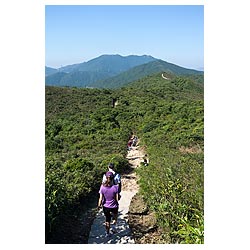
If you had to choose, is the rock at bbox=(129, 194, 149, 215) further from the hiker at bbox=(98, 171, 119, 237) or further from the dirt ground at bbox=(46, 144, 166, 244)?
the hiker at bbox=(98, 171, 119, 237)

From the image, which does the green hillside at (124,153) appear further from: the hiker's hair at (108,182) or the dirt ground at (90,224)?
the hiker's hair at (108,182)

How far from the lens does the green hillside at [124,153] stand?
4.15m

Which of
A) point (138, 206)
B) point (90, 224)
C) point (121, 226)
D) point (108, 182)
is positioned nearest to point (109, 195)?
point (108, 182)

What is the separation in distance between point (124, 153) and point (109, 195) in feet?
22.3

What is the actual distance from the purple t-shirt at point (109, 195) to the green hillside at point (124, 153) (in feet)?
1.93

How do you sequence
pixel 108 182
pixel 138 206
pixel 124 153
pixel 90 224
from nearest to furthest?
pixel 108 182 → pixel 90 224 → pixel 138 206 → pixel 124 153

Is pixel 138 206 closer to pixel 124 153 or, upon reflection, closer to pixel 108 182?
pixel 108 182

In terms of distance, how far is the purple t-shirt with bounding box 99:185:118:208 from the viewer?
161 inches

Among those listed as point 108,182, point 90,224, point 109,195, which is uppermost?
point 108,182

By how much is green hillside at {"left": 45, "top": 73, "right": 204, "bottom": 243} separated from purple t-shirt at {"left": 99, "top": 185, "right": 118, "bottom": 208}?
1.93ft

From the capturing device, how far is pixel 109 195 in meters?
4.11

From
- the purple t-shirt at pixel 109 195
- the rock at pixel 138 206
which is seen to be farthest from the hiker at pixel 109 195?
the rock at pixel 138 206
